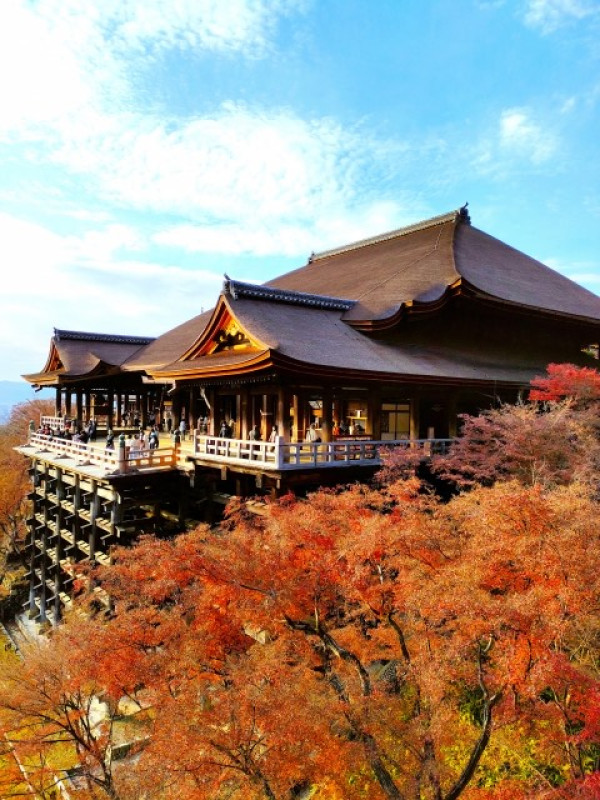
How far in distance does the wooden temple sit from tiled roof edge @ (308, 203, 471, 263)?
120 mm

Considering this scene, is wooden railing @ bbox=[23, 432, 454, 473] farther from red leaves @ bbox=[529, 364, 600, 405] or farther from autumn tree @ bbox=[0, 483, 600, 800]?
red leaves @ bbox=[529, 364, 600, 405]

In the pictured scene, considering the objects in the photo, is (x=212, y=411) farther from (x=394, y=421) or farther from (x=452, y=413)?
(x=452, y=413)

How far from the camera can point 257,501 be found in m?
13.3

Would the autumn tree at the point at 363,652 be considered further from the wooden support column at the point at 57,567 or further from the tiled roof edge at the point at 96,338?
the tiled roof edge at the point at 96,338

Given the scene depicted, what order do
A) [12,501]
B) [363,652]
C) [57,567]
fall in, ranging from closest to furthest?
1. [363,652]
2. [57,567]
3. [12,501]

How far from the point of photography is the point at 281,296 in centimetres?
1555

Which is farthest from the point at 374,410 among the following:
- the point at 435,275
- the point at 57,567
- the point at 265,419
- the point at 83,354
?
the point at 83,354

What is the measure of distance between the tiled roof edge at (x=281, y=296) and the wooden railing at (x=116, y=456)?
513 cm

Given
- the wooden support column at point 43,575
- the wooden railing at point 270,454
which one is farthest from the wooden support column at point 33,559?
the wooden railing at point 270,454

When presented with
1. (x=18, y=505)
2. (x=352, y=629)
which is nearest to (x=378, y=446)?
(x=352, y=629)

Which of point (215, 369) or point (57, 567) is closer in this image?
point (215, 369)

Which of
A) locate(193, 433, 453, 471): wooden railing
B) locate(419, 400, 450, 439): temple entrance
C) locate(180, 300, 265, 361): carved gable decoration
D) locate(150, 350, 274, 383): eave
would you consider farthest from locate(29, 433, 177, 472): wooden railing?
locate(419, 400, 450, 439): temple entrance

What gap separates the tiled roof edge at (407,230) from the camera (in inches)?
980

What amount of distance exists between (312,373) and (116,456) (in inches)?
278
